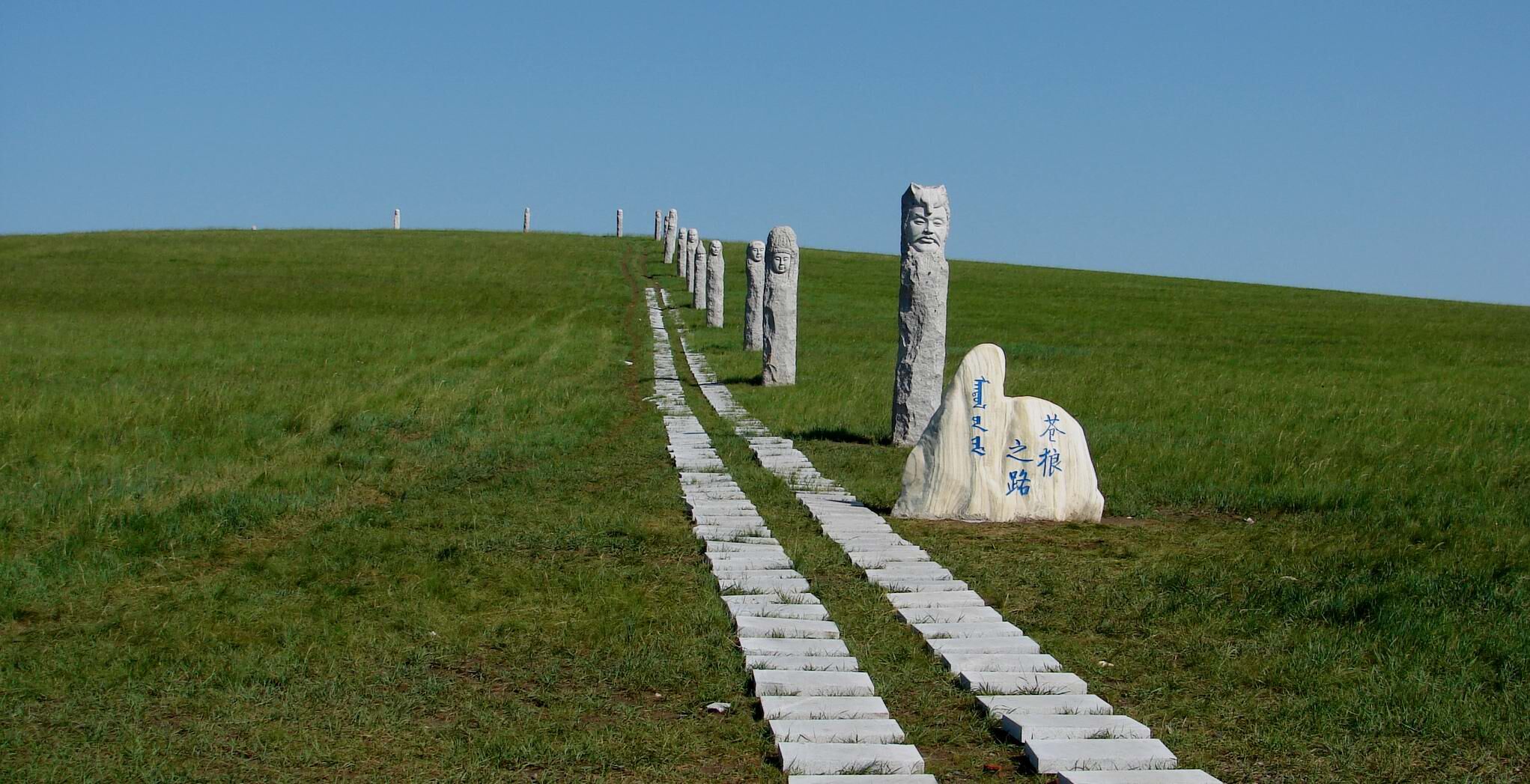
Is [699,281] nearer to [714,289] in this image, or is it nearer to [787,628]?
[714,289]

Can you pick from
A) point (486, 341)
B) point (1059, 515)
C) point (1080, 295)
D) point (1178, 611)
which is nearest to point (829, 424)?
point (1059, 515)

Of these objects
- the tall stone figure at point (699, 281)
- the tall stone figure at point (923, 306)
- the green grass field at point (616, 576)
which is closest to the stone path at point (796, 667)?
the green grass field at point (616, 576)

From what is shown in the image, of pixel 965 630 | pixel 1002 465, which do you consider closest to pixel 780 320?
pixel 1002 465

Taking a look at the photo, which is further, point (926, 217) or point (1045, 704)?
point (926, 217)

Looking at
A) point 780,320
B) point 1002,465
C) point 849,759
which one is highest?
point 780,320

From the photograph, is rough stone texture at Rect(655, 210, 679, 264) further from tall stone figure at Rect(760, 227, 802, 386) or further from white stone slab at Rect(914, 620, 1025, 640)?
white stone slab at Rect(914, 620, 1025, 640)

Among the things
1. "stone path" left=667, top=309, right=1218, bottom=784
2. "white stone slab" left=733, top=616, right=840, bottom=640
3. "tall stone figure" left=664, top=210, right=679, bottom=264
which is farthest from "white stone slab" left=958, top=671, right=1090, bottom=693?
"tall stone figure" left=664, top=210, right=679, bottom=264

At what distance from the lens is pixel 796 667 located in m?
5.94

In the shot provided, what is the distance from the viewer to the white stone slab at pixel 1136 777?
4.66 m

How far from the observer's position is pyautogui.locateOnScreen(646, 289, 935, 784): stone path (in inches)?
189

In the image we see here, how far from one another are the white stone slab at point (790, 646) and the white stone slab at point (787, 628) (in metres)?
0.06

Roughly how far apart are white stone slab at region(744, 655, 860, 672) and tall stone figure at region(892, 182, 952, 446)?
25.3 feet

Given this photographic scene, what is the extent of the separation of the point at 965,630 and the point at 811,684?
127 cm

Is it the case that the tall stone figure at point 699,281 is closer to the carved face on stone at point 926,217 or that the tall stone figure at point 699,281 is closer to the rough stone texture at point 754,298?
the rough stone texture at point 754,298
